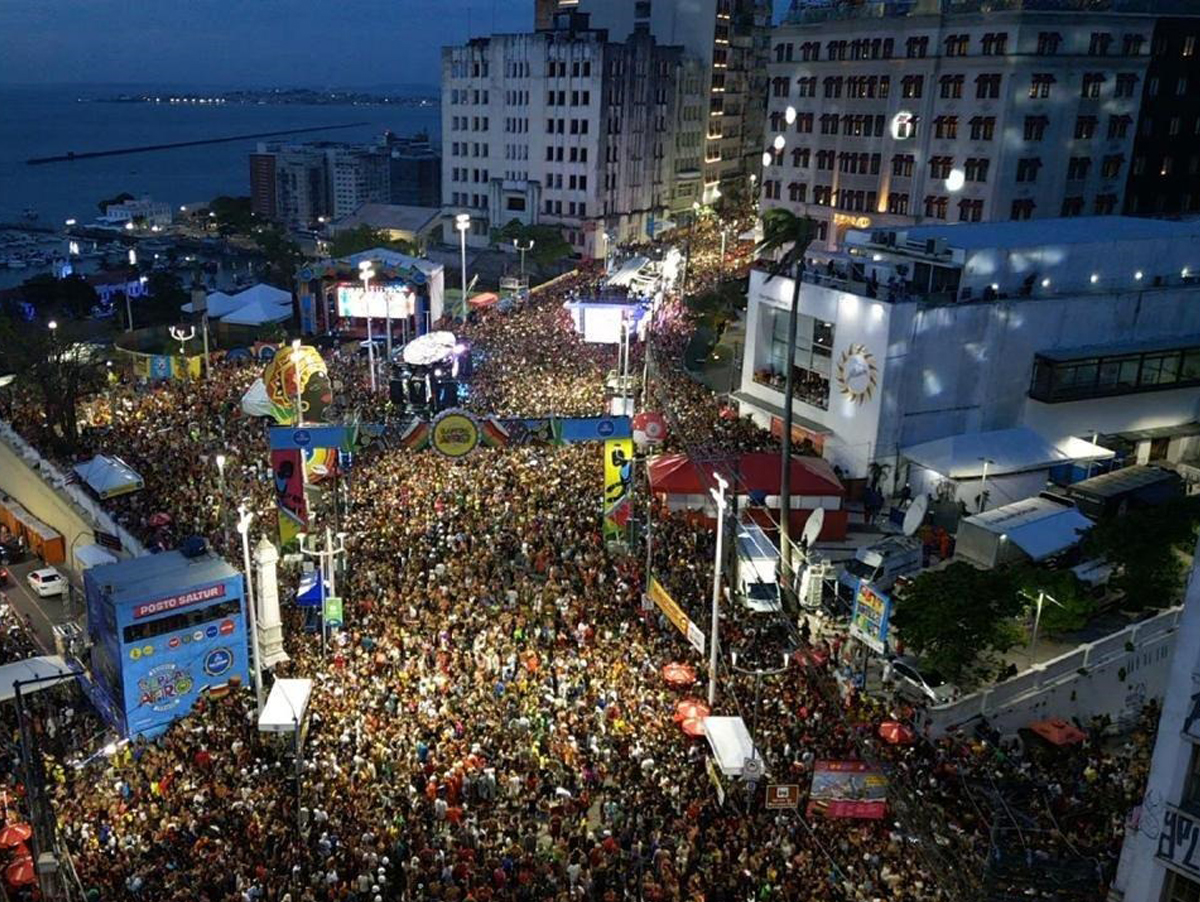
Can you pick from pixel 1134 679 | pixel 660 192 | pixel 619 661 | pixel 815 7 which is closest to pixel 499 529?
pixel 619 661

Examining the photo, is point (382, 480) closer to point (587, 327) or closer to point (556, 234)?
point (587, 327)

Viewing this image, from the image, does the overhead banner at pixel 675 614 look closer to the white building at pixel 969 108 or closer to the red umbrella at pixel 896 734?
the red umbrella at pixel 896 734

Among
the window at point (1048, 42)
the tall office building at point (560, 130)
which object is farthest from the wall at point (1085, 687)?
the tall office building at point (560, 130)

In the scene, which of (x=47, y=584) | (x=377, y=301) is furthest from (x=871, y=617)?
(x=377, y=301)

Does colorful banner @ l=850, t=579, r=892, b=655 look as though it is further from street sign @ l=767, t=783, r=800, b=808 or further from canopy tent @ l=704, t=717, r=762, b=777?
street sign @ l=767, t=783, r=800, b=808

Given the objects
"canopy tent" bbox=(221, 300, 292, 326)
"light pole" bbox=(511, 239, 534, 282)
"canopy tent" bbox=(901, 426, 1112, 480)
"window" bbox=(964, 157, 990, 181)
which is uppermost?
"window" bbox=(964, 157, 990, 181)

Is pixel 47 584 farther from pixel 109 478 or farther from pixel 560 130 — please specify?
pixel 560 130

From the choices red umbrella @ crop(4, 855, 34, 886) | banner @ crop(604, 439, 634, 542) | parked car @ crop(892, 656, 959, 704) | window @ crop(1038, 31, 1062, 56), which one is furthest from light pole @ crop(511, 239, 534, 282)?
red umbrella @ crop(4, 855, 34, 886)
